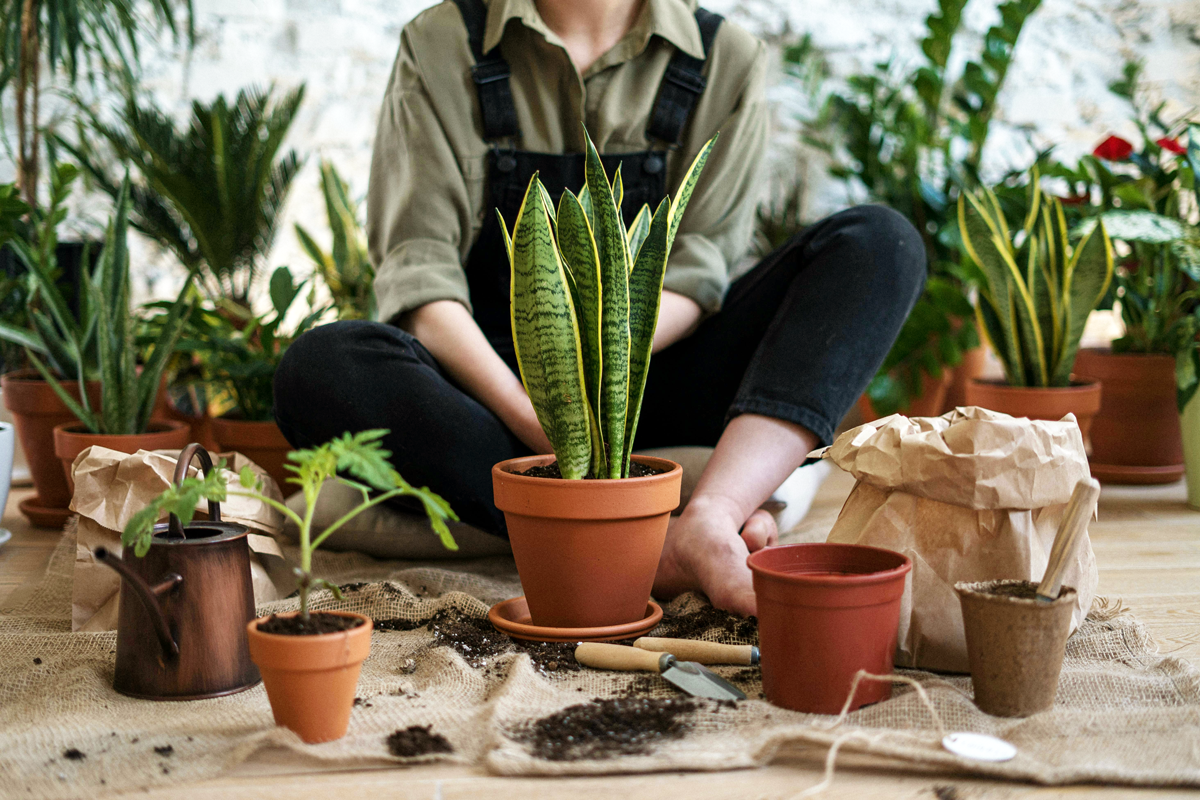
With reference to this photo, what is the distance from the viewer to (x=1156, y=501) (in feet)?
5.91

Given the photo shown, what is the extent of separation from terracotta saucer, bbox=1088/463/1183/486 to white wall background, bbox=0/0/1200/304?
3.66 ft

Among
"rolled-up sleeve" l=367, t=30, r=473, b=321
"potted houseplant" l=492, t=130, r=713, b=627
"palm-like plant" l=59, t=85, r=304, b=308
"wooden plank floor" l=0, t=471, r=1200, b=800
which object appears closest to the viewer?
"wooden plank floor" l=0, t=471, r=1200, b=800

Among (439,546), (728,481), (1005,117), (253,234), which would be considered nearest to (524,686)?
(728,481)

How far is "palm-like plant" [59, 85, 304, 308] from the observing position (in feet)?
6.82

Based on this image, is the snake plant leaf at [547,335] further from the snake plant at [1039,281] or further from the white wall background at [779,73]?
the white wall background at [779,73]

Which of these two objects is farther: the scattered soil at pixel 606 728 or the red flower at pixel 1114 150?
the red flower at pixel 1114 150

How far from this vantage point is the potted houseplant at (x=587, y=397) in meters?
0.88

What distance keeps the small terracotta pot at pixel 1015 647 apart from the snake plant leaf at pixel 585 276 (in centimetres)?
38

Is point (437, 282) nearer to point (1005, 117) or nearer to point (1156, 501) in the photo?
point (1156, 501)

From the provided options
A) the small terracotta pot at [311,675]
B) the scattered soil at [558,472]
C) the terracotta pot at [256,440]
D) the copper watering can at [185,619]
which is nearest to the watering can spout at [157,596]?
the copper watering can at [185,619]

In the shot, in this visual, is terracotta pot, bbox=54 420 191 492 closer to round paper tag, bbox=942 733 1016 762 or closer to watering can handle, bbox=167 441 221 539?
watering can handle, bbox=167 441 221 539

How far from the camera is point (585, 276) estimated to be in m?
0.89

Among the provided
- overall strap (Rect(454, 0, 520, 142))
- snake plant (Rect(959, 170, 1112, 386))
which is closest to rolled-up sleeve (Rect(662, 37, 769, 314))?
overall strap (Rect(454, 0, 520, 142))

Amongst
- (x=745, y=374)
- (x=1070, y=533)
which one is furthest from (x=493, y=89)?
(x=1070, y=533)
